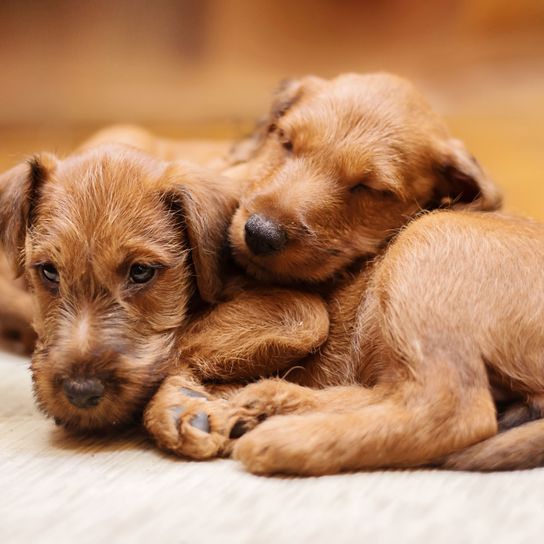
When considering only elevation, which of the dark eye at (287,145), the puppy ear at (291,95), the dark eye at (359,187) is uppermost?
the puppy ear at (291,95)

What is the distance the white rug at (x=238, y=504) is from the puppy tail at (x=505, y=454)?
3cm

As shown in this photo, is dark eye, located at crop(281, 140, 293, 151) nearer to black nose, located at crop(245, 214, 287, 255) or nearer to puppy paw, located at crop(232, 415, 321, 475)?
black nose, located at crop(245, 214, 287, 255)

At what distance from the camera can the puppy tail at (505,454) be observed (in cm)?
199

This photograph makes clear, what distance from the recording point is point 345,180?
2555 mm

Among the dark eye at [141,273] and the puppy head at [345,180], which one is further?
the puppy head at [345,180]

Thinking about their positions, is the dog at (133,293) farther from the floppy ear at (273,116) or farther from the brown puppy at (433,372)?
the floppy ear at (273,116)

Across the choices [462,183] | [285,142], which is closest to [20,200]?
[285,142]

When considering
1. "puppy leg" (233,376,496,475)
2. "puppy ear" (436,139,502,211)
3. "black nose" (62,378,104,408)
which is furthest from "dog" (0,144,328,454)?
"puppy ear" (436,139,502,211)

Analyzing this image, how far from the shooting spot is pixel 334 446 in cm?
196

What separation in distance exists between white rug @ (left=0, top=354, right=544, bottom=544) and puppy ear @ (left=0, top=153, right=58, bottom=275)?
27.0 inches

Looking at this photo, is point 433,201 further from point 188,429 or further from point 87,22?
point 87,22

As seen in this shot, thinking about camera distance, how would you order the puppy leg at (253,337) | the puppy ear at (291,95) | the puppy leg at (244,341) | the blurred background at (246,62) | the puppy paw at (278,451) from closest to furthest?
1. the puppy paw at (278,451)
2. the puppy leg at (244,341)
3. the puppy leg at (253,337)
4. the puppy ear at (291,95)
5. the blurred background at (246,62)

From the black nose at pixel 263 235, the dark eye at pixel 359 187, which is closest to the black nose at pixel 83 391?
the black nose at pixel 263 235

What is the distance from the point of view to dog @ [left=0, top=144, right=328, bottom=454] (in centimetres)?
212
